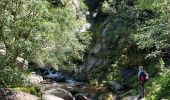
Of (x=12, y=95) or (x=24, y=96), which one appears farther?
(x=24, y=96)

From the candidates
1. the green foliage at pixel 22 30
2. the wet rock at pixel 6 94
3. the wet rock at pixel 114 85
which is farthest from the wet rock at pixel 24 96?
the wet rock at pixel 114 85

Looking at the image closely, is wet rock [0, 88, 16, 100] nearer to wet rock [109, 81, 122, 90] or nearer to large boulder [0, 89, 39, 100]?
large boulder [0, 89, 39, 100]

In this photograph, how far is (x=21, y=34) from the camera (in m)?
27.5

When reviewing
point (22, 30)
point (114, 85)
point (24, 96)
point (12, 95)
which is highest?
point (22, 30)

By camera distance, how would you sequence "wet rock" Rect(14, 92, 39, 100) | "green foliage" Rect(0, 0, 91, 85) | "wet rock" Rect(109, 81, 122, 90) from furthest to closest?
"wet rock" Rect(109, 81, 122, 90) → "wet rock" Rect(14, 92, 39, 100) → "green foliage" Rect(0, 0, 91, 85)

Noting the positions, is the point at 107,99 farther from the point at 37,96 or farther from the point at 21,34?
the point at 21,34

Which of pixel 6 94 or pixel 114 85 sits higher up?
pixel 6 94

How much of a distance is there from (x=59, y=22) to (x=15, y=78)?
28.0 feet

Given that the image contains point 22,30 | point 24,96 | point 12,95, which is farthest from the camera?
point 22,30

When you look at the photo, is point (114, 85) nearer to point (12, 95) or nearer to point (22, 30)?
point (22, 30)

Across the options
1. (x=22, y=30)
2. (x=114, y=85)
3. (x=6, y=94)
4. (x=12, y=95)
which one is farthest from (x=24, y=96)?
(x=114, y=85)

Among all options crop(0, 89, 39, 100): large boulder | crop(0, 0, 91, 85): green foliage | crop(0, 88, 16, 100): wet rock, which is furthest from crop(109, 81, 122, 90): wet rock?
crop(0, 88, 16, 100): wet rock

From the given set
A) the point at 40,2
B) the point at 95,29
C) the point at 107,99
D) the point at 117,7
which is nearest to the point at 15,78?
the point at 40,2

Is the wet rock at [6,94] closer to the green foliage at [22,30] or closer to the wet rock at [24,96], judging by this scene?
the wet rock at [24,96]
